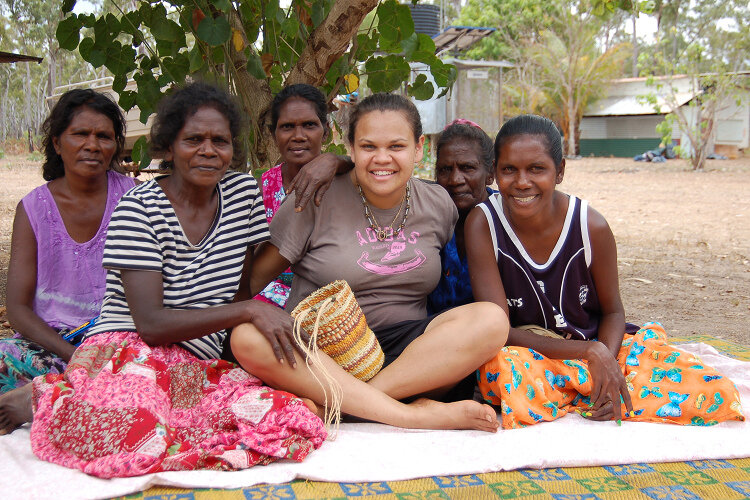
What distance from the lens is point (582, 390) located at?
8.63 feet

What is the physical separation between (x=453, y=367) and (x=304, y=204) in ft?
2.63

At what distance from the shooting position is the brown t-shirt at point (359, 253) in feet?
8.74

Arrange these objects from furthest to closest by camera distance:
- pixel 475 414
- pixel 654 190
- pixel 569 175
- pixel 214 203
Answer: pixel 569 175, pixel 654 190, pixel 214 203, pixel 475 414

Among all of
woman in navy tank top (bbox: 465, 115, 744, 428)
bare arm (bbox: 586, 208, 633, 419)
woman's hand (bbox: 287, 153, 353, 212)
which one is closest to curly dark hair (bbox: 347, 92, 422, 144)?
woman's hand (bbox: 287, 153, 353, 212)

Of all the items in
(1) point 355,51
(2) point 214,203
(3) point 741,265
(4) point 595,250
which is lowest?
(3) point 741,265

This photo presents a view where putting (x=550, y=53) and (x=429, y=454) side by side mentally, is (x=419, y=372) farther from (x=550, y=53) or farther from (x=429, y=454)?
(x=550, y=53)

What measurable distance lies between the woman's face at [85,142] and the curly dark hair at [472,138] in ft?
4.76

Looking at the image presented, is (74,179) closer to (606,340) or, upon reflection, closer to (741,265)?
(606,340)

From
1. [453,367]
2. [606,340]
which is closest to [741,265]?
[606,340]

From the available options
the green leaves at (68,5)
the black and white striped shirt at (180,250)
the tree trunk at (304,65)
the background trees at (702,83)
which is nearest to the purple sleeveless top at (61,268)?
the black and white striped shirt at (180,250)

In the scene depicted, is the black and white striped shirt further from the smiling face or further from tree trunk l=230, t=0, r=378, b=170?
tree trunk l=230, t=0, r=378, b=170

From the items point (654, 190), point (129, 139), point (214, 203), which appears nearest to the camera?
point (214, 203)

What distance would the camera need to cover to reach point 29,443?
2203 millimetres

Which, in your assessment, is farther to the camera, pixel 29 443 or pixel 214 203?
pixel 214 203
